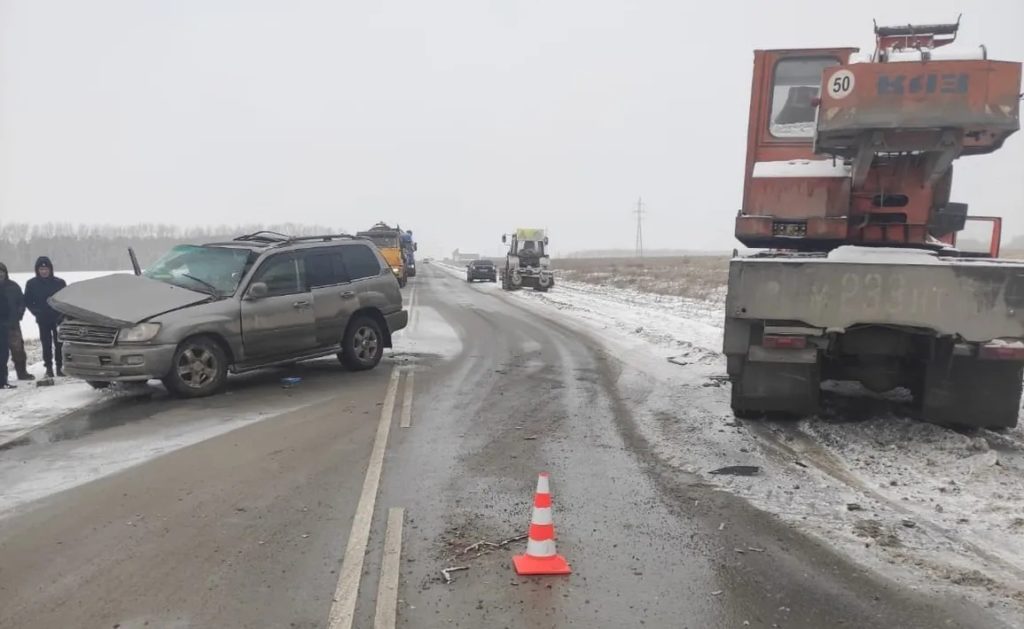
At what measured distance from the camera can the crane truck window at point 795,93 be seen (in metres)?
7.50

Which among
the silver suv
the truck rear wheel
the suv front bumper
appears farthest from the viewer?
the silver suv

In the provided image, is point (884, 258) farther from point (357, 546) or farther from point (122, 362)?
point (122, 362)

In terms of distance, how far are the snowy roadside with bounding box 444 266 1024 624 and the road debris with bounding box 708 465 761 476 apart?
0.07m

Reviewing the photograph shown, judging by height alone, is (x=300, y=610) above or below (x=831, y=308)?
below

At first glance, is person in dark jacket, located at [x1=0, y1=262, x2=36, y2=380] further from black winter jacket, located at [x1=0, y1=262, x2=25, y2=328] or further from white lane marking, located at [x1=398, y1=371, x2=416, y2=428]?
white lane marking, located at [x1=398, y1=371, x2=416, y2=428]

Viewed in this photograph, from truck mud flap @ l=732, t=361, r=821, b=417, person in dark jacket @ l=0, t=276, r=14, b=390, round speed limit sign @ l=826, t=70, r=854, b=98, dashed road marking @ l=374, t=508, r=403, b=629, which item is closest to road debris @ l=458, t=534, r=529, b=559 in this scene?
dashed road marking @ l=374, t=508, r=403, b=629

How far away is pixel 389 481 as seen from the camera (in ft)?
17.2

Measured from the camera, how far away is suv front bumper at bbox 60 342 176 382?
772 centimetres

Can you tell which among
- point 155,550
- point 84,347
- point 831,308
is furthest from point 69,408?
point 831,308

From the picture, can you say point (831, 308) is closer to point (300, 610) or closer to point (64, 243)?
point (300, 610)

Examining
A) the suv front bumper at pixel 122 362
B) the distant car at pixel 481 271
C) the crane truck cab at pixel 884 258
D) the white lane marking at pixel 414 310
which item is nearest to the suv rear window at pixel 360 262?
the suv front bumper at pixel 122 362

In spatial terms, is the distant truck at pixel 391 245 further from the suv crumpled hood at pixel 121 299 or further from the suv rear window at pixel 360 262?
the suv crumpled hood at pixel 121 299

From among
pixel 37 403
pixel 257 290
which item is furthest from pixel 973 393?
pixel 37 403

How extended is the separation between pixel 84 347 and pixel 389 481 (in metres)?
5.09
